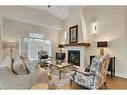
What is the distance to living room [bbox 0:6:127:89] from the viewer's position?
4668 millimetres

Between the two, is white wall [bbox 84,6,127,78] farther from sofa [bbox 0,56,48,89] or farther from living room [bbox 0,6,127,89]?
sofa [bbox 0,56,48,89]

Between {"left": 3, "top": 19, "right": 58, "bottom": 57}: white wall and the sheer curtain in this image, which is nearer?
{"left": 3, "top": 19, "right": 58, "bottom": 57}: white wall

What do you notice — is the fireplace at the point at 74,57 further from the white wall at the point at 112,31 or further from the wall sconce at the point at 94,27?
the wall sconce at the point at 94,27

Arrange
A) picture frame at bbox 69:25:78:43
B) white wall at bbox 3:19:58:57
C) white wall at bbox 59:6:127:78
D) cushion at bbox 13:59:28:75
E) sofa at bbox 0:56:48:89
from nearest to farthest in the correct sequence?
sofa at bbox 0:56:48:89 < cushion at bbox 13:59:28:75 < white wall at bbox 59:6:127:78 < white wall at bbox 3:19:58:57 < picture frame at bbox 69:25:78:43

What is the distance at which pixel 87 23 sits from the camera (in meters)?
6.10

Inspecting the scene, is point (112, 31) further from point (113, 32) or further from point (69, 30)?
point (69, 30)

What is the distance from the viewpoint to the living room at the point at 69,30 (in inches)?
184

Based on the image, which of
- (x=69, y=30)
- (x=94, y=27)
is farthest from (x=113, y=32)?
(x=69, y=30)

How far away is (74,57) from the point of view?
6.70m

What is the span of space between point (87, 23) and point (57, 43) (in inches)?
117

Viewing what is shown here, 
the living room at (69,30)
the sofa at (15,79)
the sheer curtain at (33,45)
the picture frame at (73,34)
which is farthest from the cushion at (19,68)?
the picture frame at (73,34)

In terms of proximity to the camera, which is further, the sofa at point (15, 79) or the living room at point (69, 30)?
the living room at point (69, 30)

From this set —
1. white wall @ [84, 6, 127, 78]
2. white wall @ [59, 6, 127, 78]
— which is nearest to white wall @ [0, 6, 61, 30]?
white wall @ [59, 6, 127, 78]

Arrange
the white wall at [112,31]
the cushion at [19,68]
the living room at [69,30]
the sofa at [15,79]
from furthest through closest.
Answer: the living room at [69,30] → the white wall at [112,31] → the cushion at [19,68] → the sofa at [15,79]
